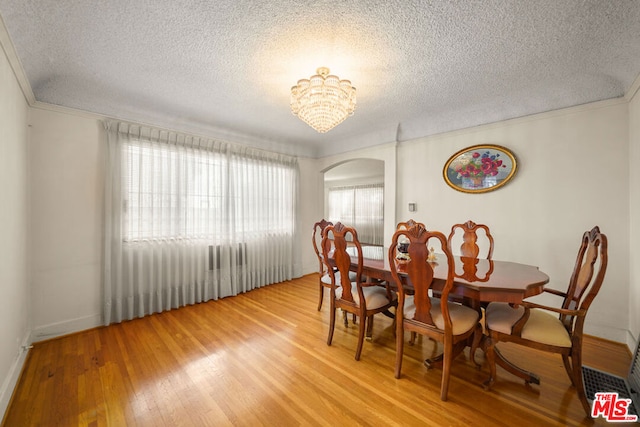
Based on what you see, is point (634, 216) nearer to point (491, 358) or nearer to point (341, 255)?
point (491, 358)

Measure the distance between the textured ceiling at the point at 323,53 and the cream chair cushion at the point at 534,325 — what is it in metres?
2.01

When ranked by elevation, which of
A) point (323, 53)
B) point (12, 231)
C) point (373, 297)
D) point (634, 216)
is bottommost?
point (373, 297)

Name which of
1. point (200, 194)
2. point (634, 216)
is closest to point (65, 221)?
point (200, 194)

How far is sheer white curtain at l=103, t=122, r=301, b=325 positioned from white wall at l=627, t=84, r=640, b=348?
408cm

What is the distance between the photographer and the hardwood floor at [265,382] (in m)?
1.52

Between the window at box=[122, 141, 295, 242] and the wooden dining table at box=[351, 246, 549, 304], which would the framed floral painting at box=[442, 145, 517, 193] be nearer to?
the wooden dining table at box=[351, 246, 549, 304]

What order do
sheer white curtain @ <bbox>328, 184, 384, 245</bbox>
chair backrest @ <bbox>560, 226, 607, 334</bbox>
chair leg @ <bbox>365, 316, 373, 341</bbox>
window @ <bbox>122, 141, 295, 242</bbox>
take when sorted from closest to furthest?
chair backrest @ <bbox>560, 226, 607, 334</bbox> → chair leg @ <bbox>365, 316, 373, 341</bbox> → window @ <bbox>122, 141, 295, 242</bbox> → sheer white curtain @ <bbox>328, 184, 384, 245</bbox>

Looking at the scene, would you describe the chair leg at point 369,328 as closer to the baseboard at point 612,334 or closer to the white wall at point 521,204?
the white wall at point 521,204

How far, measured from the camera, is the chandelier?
1973 millimetres

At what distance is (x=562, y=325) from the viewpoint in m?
1.70

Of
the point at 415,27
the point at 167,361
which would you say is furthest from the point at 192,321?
the point at 415,27

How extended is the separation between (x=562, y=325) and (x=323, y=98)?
2.36 metres

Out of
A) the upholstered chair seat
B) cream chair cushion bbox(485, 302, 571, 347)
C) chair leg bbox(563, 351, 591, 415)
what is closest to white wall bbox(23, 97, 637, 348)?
cream chair cushion bbox(485, 302, 571, 347)

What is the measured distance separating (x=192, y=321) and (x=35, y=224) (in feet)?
5.77
